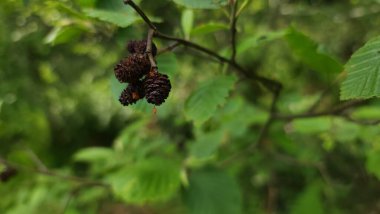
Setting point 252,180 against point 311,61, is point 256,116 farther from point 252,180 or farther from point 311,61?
point 252,180

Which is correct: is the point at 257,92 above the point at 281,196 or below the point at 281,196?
above

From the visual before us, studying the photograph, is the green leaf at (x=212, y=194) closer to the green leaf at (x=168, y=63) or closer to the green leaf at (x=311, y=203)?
the green leaf at (x=311, y=203)

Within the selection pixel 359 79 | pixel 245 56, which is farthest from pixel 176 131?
pixel 359 79

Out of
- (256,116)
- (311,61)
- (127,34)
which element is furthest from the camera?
(256,116)

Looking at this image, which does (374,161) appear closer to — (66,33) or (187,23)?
(187,23)

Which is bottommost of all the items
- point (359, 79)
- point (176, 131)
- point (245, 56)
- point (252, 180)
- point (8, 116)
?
point (359, 79)

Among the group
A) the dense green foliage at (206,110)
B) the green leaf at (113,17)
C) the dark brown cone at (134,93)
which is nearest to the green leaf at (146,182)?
the dense green foliage at (206,110)

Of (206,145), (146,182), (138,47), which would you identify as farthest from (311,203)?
(138,47)
